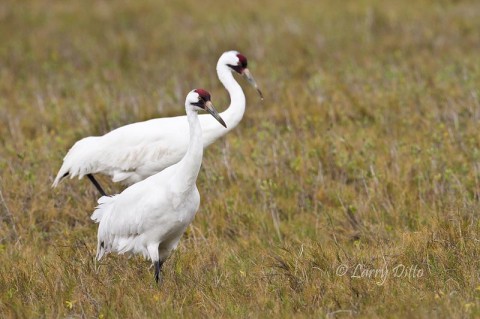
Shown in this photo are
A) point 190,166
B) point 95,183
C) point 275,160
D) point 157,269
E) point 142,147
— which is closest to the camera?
point 190,166

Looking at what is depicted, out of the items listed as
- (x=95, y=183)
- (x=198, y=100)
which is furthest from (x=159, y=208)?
(x=95, y=183)

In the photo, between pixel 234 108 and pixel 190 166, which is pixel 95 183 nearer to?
pixel 234 108

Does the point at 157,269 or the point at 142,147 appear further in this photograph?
the point at 142,147

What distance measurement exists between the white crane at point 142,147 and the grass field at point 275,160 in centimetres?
35

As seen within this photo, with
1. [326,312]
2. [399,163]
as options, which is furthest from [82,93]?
[326,312]

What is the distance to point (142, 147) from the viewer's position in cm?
668

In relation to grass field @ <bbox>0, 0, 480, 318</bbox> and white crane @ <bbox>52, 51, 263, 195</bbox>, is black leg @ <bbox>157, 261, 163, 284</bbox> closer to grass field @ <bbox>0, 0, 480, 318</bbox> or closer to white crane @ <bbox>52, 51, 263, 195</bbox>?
grass field @ <bbox>0, 0, 480, 318</bbox>

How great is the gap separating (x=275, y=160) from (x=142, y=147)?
121 centimetres

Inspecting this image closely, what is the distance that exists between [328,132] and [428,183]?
1.39 m
